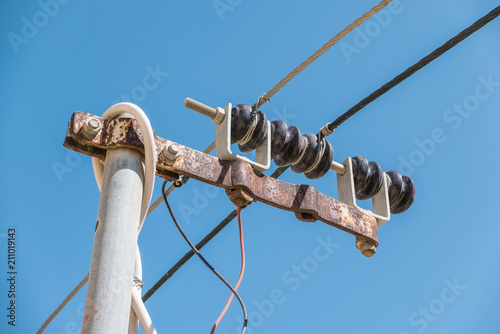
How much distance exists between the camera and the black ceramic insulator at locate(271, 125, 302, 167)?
3211mm

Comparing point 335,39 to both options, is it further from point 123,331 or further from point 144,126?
point 123,331

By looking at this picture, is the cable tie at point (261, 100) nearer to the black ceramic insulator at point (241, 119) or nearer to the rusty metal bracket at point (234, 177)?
the black ceramic insulator at point (241, 119)

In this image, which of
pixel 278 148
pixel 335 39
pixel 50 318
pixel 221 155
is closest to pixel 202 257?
pixel 221 155

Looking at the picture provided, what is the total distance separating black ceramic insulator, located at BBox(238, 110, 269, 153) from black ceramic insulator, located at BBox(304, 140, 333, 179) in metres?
0.39

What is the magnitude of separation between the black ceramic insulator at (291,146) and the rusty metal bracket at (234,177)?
20cm

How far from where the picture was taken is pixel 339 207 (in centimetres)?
322

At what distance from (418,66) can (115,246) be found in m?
2.05

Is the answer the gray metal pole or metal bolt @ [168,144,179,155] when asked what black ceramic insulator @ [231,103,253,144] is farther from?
the gray metal pole

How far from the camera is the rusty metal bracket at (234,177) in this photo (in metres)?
2.55

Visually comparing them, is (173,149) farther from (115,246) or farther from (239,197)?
(115,246)

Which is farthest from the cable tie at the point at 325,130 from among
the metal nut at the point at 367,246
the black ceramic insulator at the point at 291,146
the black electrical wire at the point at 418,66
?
the metal nut at the point at 367,246

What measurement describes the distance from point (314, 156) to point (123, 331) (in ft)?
4.83

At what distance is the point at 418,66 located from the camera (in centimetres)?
357

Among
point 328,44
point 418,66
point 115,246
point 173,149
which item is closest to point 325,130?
point 328,44
